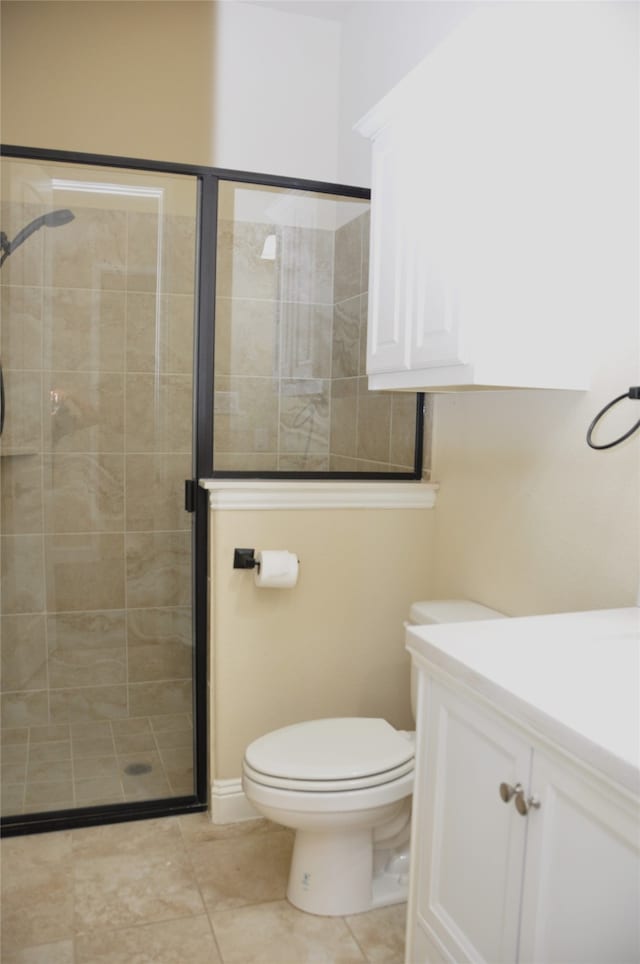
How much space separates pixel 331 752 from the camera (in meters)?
1.96

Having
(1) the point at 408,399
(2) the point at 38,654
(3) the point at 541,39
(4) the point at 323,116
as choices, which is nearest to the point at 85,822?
(2) the point at 38,654

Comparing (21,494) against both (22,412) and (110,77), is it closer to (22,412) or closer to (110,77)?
(22,412)

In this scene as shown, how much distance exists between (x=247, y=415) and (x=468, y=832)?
1425 millimetres

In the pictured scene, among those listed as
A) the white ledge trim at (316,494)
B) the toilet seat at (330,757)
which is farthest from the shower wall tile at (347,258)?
the toilet seat at (330,757)

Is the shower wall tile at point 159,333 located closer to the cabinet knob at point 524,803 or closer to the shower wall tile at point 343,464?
the shower wall tile at point 343,464

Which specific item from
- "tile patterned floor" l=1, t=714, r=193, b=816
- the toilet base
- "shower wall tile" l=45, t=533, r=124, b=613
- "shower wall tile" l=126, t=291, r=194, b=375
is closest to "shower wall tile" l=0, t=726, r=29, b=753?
"tile patterned floor" l=1, t=714, r=193, b=816

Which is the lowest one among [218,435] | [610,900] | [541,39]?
[610,900]

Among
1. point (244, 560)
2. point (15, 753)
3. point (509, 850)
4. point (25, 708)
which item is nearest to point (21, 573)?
point (25, 708)

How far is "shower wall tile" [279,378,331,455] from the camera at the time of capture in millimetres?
2426

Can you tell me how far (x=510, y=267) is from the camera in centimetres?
168

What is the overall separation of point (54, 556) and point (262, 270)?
41.3 inches

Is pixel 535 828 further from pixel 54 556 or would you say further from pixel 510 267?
pixel 54 556

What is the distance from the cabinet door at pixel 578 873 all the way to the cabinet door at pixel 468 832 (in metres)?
0.04

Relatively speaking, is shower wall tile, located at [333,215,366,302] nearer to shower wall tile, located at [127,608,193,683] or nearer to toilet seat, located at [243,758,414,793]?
shower wall tile, located at [127,608,193,683]
